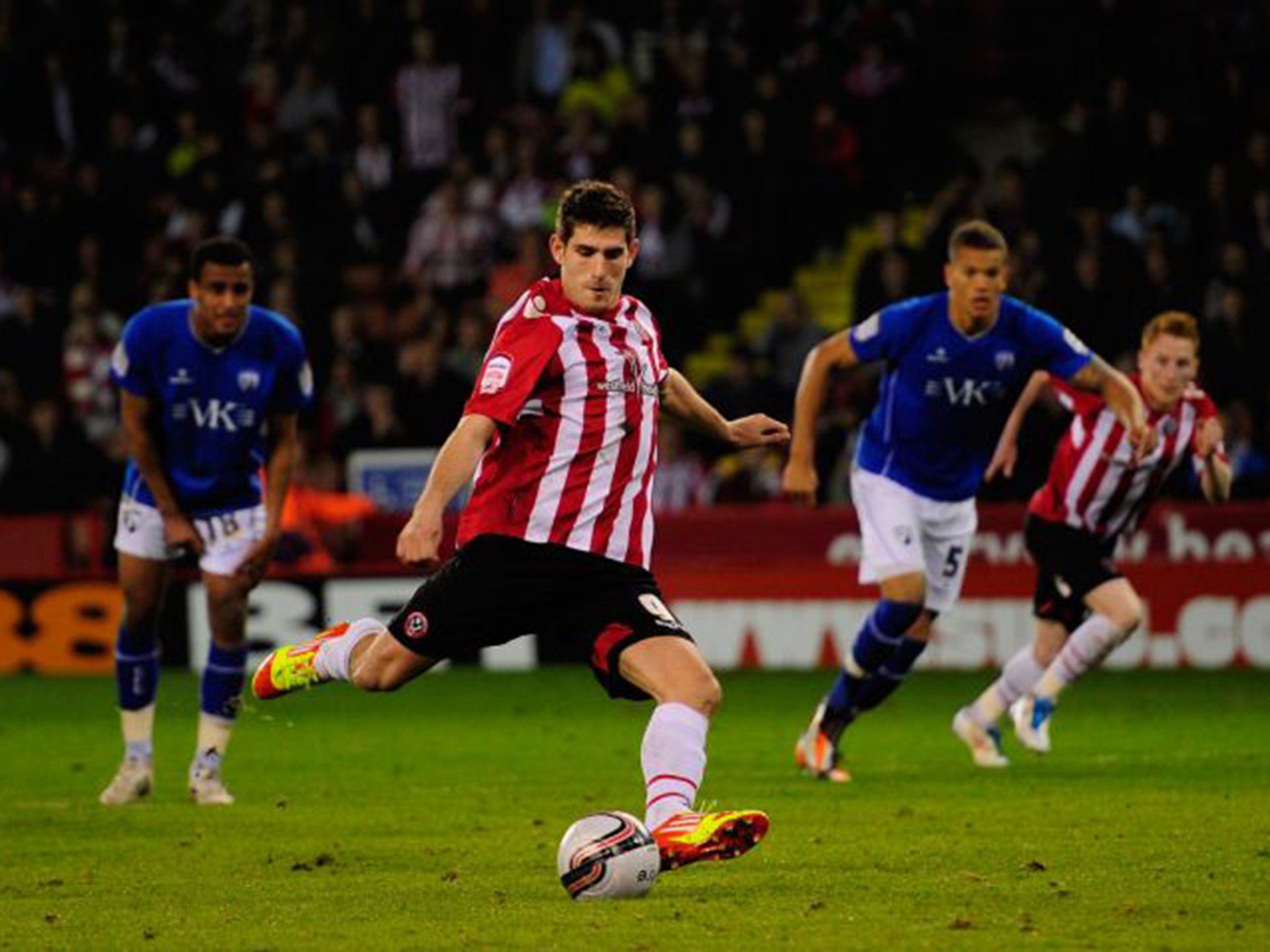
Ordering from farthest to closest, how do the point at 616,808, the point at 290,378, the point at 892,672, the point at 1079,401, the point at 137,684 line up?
1. the point at 1079,401
2. the point at 892,672
3. the point at 137,684
4. the point at 290,378
5. the point at 616,808

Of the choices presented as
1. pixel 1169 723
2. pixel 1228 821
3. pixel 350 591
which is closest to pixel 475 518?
pixel 1228 821

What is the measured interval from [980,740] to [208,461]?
3.78m

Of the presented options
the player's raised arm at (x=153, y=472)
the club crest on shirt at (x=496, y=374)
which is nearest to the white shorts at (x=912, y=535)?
the player's raised arm at (x=153, y=472)

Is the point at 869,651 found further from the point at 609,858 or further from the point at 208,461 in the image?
the point at 609,858

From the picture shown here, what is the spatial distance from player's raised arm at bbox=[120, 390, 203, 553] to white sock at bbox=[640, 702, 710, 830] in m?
3.36

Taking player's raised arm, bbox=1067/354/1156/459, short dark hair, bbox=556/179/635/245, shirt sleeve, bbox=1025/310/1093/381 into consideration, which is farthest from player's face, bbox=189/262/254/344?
player's raised arm, bbox=1067/354/1156/459

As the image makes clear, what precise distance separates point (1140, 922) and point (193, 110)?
1761 cm

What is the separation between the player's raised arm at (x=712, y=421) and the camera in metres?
8.06

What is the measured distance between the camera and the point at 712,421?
8180 mm

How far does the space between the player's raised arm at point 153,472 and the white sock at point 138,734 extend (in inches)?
30.8

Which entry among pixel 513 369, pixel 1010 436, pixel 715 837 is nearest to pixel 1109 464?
pixel 1010 436

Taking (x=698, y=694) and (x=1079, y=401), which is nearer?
(x=698, y=694)

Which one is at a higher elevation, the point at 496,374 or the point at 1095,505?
the point at 496,374

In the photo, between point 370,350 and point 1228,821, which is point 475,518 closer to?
point 1228,821
